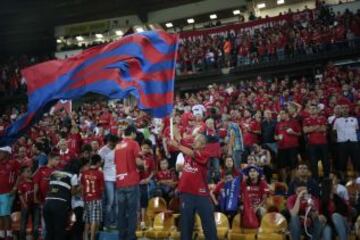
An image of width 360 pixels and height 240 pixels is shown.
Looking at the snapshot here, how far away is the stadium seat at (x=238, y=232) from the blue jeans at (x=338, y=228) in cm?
142

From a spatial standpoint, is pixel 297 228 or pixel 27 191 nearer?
pixel 297 228

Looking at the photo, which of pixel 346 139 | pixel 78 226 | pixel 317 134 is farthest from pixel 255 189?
pixel 78 226

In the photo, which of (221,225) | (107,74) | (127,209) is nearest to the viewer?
(107,74)

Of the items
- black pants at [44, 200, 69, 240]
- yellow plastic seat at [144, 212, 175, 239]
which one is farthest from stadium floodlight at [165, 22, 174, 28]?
black pants at [44, 200, 69, 240]

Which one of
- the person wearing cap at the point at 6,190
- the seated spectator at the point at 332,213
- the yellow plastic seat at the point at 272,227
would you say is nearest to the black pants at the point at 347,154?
the seated spectator at the point at 332,213

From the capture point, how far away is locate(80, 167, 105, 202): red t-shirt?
9281mm

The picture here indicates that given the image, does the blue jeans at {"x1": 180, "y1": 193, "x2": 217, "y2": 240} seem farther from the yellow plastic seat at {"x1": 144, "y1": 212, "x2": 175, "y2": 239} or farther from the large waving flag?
the yellow plastic seat at {"x1": 144, "y1": 212, "x2": 175, "y2": 239}

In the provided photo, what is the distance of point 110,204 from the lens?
32.2 ft

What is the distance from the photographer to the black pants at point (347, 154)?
36.3 feet

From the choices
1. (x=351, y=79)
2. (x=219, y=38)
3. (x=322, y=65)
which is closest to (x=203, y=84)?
(x=219, y=38)

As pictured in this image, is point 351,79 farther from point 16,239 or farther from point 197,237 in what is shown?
point 16,239

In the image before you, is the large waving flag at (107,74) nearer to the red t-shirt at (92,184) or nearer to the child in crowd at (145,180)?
the red t-shirt at (92,184)

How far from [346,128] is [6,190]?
26.8ft

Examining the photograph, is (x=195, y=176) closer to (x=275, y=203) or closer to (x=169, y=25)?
(x=275, y=203)
